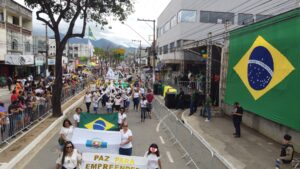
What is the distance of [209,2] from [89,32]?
61.6ft

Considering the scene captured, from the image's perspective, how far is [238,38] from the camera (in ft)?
60.6

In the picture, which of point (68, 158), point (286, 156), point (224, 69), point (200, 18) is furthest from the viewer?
point (200, 18)

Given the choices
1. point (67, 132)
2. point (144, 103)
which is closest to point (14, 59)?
point (144, 103)

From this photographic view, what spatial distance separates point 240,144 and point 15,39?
125ft

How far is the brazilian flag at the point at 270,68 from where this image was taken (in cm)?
1223

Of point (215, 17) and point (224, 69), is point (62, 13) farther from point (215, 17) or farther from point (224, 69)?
point (215, 17)

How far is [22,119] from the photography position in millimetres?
13773

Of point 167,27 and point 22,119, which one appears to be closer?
point 22,119

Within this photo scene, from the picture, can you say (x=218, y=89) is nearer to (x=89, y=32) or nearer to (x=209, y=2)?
(x=89, y=32)

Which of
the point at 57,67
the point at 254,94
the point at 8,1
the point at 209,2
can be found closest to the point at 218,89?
the point at 254,94

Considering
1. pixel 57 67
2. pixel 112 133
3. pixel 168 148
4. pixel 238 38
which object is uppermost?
pixel 238 38

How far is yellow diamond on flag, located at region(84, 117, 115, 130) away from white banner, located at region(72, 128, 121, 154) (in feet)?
5.99

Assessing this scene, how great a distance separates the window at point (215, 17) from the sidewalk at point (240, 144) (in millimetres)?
27328

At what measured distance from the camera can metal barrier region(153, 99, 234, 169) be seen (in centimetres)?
844
